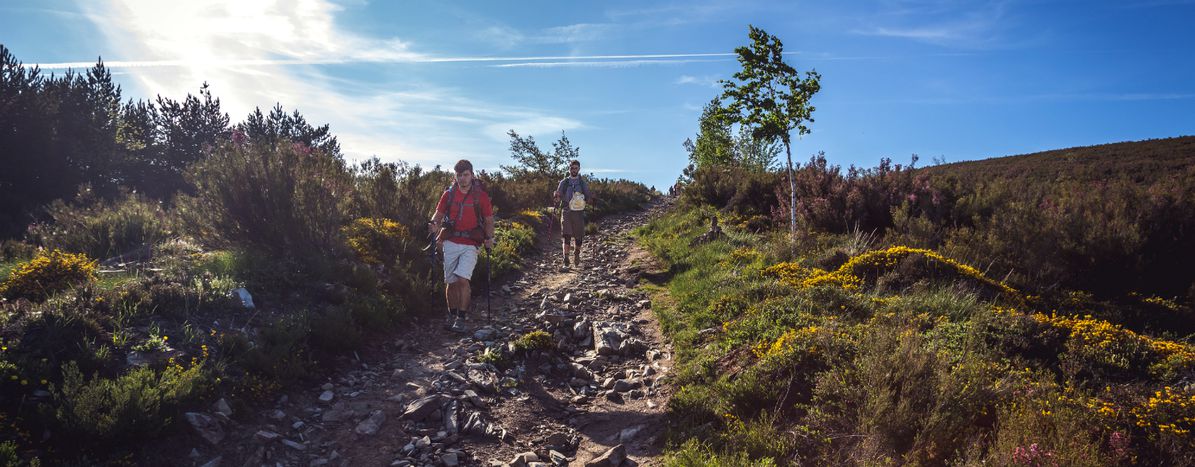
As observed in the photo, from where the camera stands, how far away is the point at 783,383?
4.75m

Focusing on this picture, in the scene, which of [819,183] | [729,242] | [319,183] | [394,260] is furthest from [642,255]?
[319,183]

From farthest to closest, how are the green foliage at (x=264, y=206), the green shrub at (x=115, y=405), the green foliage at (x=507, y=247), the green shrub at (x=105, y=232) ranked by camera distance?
the green foliage at (x=507, y=247), the green shrub at (x=105, y=232), the green foliage at (x=264, y=206), the green shrub at (x=115, y=405)

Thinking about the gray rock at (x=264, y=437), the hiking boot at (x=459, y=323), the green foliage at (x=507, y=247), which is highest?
the green foliage at (x=507, y=247)

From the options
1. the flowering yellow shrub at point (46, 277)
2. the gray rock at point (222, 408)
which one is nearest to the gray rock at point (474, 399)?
the gray rock at point (222, 408)

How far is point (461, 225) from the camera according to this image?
7715 mm

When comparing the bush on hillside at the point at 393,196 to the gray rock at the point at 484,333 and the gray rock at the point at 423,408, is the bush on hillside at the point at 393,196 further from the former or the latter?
the gray rock at the point at 423,408

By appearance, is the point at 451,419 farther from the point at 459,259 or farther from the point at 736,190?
the point at 736,190

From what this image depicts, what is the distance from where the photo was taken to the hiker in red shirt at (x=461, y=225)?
25.3ft

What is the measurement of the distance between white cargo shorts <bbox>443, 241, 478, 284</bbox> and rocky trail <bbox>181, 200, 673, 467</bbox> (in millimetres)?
893

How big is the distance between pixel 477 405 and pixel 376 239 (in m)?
6.23

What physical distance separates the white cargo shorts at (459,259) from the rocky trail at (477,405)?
2.93 feet

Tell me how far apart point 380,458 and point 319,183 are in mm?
6651

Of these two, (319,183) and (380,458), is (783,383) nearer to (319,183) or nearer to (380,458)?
(380,458)

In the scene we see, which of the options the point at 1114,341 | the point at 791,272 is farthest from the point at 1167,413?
the point at 791,272
